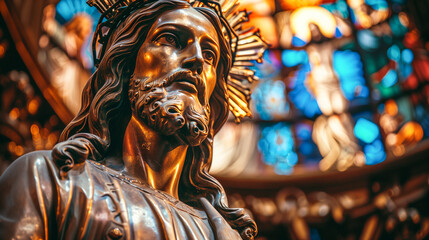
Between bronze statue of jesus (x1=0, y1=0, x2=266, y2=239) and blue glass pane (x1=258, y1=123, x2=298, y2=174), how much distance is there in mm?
5731

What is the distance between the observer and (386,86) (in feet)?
25.5

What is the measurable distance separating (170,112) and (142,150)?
0.13m

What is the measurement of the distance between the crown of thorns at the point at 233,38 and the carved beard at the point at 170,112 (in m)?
0.33

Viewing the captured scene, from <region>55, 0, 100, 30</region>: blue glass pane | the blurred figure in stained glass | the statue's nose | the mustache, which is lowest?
the blurred figure in stained glass

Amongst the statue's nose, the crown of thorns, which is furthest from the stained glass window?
the statue's nose

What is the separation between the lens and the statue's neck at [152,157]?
171 cm

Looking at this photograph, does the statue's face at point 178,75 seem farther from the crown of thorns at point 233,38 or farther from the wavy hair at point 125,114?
the crown of thorns at point 233,38

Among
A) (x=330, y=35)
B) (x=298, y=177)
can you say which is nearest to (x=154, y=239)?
(x=298, y=177)

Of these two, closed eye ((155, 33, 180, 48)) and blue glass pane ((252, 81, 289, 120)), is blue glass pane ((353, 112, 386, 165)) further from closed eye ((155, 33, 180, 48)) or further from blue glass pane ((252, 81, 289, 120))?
closed eye ((155, 33, 180, 48))

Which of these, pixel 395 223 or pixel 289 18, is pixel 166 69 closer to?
pixel 395 223

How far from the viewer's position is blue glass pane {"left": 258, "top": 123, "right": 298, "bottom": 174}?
25.4ft

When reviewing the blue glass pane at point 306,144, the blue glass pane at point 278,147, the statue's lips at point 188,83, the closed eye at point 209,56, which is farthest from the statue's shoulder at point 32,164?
the blue glass pane at point 306,144

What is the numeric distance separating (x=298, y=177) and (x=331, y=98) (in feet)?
5.26

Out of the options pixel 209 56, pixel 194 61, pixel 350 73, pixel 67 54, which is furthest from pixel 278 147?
pixel 194 61
